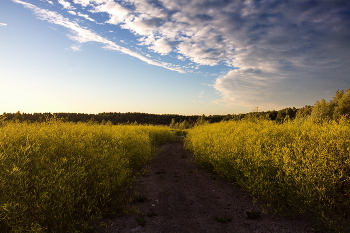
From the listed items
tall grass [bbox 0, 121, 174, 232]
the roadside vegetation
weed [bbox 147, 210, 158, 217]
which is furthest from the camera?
weed [bbox 147, 210, 158, 217]

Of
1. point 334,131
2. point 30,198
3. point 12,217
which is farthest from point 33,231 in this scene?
point 334,131

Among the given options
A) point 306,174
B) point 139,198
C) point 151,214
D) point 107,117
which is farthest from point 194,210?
point 107,117

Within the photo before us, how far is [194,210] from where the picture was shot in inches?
234

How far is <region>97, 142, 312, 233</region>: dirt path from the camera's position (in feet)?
15.7

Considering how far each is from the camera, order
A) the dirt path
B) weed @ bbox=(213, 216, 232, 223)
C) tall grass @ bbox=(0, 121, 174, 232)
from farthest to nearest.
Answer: weed @ bbox=(213, 216, 232, 223) → the dirt path → tall grass @ bbox=(0, 121, 174, 232)

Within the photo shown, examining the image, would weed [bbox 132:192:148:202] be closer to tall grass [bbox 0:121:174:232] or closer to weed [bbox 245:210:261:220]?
tall grass [bbox 0:121:174:232]

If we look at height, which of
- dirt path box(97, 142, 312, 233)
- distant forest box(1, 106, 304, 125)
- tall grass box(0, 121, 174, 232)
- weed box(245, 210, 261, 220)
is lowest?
dirt path box(97, 142, 312, 233)

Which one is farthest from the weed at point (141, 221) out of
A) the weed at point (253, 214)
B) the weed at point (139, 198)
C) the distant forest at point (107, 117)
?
the distant forest at point (107, 117)

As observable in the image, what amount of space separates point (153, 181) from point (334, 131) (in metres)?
7.70

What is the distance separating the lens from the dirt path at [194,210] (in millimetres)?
4789

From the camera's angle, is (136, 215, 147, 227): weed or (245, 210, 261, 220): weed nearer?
(136, 215, 147, 227): weed

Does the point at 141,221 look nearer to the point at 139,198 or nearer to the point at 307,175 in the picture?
the point at 139,198

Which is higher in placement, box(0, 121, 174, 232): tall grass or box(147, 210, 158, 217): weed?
box(0, 121, 174, 232): tall grass

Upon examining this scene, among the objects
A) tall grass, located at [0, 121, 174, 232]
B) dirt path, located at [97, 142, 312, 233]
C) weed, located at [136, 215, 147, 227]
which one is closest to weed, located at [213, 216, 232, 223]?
dirt path, located at [97, 142, 312, 233]
